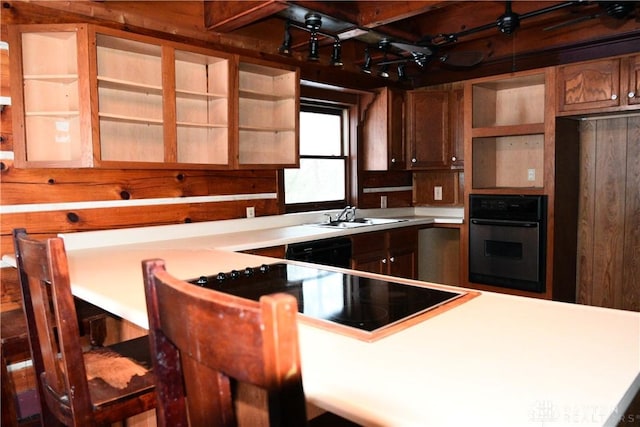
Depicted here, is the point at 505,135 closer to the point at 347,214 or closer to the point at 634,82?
the point at 634,82

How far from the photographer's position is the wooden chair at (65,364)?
123 cm

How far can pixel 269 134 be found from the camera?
371 centimetres

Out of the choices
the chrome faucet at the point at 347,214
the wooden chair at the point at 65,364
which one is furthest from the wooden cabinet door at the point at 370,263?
the wooden chair at the point at 65,364

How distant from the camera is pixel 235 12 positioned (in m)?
2.97

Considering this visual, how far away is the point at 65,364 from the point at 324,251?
7.38ft

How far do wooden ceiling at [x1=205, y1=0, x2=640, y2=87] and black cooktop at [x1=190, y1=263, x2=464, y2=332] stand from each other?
1666mm

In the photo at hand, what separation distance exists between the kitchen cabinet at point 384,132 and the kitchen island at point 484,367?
308 cm

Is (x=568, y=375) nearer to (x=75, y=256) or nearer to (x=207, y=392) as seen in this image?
(x=207, y=392)

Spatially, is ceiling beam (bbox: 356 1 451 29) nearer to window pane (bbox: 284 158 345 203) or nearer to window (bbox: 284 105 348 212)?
window (bbox: 284 105 348 212)

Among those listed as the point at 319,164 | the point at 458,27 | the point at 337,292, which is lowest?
the point at 337,292

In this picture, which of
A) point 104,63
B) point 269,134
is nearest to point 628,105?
point 269,134

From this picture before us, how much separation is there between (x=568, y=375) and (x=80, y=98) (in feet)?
8.24

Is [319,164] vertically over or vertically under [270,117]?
under

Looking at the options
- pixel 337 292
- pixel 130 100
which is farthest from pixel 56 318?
pixel 130 100
